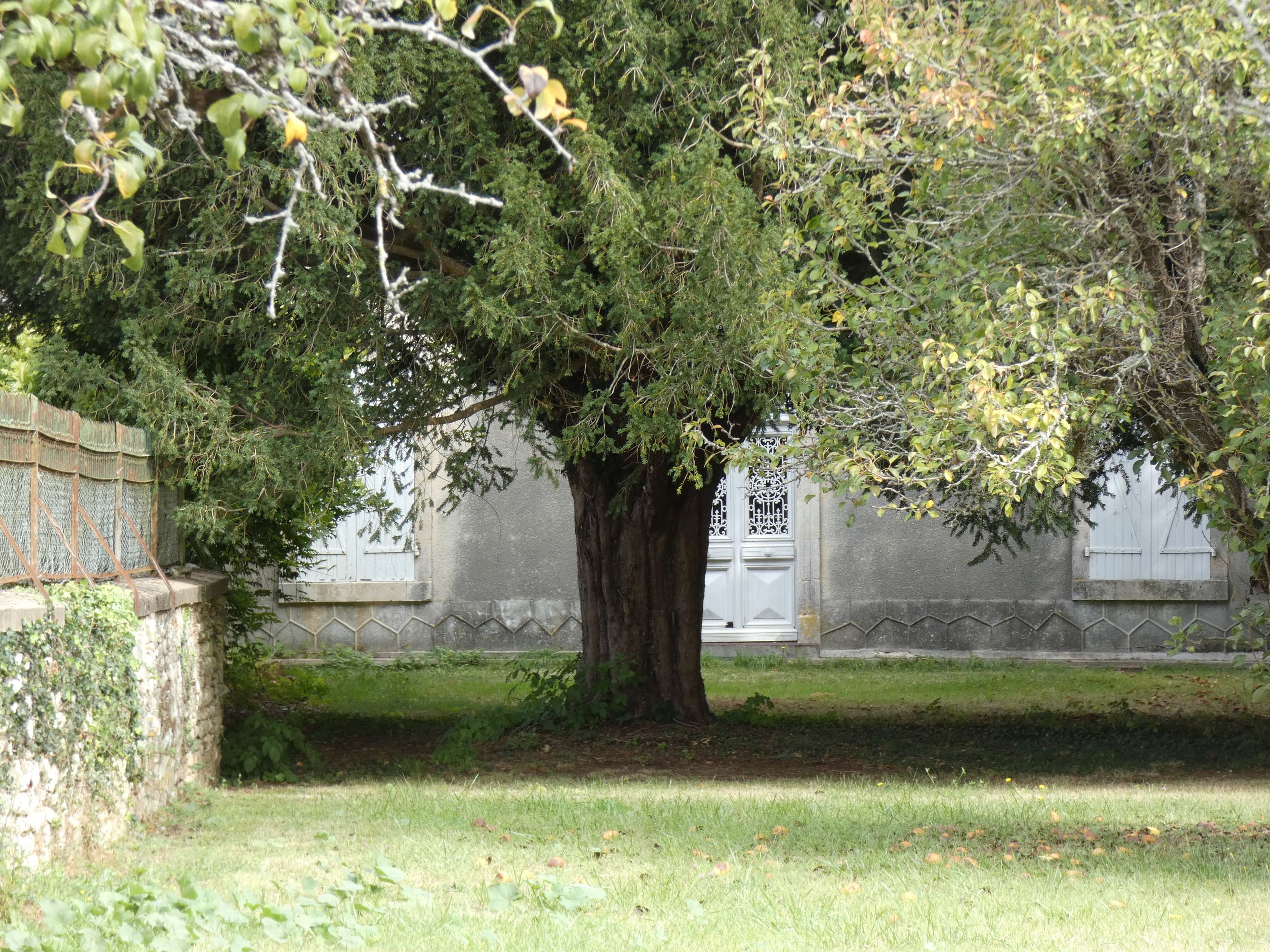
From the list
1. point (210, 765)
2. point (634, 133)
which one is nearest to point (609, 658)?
point (210, 765)

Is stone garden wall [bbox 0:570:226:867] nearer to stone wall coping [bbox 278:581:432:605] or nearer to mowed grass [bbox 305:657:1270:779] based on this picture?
mowed grass [bbox 305:657:1270:779]

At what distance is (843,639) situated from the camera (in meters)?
17.5

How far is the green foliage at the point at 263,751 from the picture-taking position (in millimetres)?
9312

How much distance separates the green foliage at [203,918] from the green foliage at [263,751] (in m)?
4.06

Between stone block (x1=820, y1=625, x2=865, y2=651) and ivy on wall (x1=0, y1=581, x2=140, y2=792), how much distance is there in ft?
39.0

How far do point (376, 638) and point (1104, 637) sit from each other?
370 inches

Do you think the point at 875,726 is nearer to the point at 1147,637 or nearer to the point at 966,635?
the point at 966,635

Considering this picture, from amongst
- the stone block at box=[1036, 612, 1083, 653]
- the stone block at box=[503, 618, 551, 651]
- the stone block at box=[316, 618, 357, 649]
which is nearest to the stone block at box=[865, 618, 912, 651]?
the stone block at box=[1036, 612, 1083, 653]

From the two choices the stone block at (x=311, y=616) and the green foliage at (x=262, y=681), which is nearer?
the green foliage at (x=262, y=681)

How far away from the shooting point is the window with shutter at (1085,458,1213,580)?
16.9 m

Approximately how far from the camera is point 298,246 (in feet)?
27.5

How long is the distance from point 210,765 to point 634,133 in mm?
4985

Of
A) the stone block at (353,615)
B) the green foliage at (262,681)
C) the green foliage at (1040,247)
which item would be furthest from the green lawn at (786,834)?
the stone block at (353,615)

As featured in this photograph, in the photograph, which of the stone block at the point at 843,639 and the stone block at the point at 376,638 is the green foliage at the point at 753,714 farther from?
the stone block at the point at 376,638
